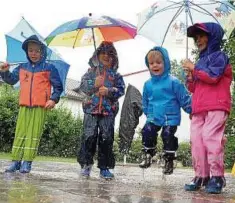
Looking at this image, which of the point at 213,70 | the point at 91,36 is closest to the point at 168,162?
the point at 213,70

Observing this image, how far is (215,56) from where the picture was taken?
5.07m

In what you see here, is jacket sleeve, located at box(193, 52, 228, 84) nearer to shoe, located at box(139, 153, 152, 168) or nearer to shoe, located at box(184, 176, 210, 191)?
shoe, located at box(184, 176, 210, 191)

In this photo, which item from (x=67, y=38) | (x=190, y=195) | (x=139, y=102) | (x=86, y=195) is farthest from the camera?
(x=139, y=102)

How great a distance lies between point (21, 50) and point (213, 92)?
2.98 meters

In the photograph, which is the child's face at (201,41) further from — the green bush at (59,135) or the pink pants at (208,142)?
the green bush at (59,135)

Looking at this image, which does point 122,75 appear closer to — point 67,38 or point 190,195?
point 67,38

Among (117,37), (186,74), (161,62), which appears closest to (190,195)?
(186,74)

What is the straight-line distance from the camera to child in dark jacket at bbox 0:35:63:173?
6.33 m

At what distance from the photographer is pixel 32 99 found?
6328 millimetres

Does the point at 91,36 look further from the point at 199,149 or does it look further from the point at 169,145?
the point at 199,149

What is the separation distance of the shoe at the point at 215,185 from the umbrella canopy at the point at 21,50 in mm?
2604

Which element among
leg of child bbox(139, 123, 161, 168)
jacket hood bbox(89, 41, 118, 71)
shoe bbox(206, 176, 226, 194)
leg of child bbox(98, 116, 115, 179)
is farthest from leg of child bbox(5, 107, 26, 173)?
shoe bbox(206, 176, 226, 194)

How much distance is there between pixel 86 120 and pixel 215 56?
6.57 feet

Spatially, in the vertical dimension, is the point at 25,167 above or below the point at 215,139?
below
